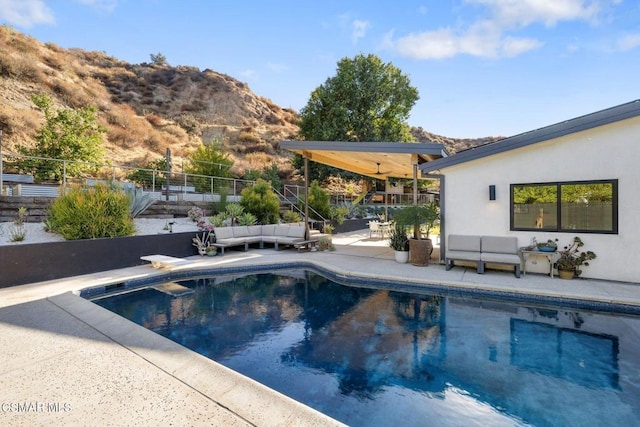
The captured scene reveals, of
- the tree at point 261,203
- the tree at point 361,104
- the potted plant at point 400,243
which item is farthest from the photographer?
the tree at point 361,104

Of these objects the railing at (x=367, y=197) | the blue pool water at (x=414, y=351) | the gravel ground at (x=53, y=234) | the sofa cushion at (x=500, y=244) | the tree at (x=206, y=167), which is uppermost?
the tree at (x=206, y=167)

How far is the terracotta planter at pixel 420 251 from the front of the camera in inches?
319

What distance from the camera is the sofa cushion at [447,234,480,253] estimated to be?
7.56m

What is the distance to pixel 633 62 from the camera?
513 inches

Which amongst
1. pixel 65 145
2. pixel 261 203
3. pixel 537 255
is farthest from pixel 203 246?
pixel 537 255

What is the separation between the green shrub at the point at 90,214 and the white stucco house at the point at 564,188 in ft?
25.8

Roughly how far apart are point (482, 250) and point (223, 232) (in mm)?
7263

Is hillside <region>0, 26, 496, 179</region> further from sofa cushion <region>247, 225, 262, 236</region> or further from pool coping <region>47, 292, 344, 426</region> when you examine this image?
pool coping <region>47, 292, 344, 426</region>

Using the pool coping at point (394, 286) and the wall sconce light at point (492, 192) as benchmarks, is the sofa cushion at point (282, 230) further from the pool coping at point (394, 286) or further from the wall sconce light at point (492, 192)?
the wall sconce light at point (492, 192)

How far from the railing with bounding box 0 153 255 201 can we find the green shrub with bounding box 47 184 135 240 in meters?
1.50

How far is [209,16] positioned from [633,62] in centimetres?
2044

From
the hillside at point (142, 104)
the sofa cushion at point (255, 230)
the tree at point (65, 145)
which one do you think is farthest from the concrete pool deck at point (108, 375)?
the hillside at point (142, 104)

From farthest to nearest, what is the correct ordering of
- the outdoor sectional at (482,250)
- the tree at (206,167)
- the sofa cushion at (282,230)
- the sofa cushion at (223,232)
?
the tree at (206,167)
the sofa cushion at (282,230)
the sofa cushion at (223,232)
the outdoor sectional at (482,250)

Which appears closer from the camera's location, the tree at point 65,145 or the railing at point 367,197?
the tree at point 65,145
